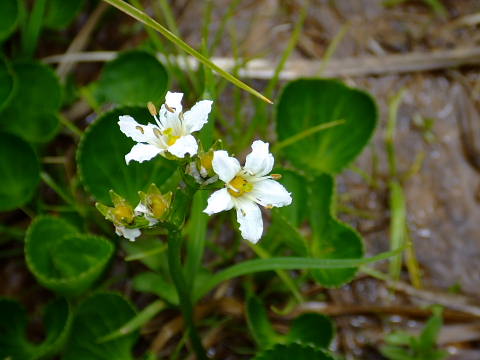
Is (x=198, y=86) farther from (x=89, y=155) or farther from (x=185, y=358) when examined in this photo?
(x=185, y=358)

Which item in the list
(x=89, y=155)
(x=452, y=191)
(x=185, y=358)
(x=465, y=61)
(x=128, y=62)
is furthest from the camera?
(x=465, y=61)

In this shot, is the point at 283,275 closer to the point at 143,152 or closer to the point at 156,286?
the point at 156,286

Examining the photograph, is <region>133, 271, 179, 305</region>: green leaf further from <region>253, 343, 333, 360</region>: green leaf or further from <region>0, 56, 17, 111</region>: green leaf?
<region>0, 56, 17, 111</region>: green leaf

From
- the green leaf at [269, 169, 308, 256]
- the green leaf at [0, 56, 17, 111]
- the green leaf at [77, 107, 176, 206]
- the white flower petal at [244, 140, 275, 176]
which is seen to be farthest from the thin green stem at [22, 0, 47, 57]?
the white flower petal at [244, 140, 275, 176]

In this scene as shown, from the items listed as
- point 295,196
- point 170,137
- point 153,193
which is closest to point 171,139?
point 170,137

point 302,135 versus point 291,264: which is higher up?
point 302,135

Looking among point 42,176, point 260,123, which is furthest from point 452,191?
point 42,176

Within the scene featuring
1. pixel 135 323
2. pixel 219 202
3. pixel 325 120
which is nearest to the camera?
pixel 219 202
